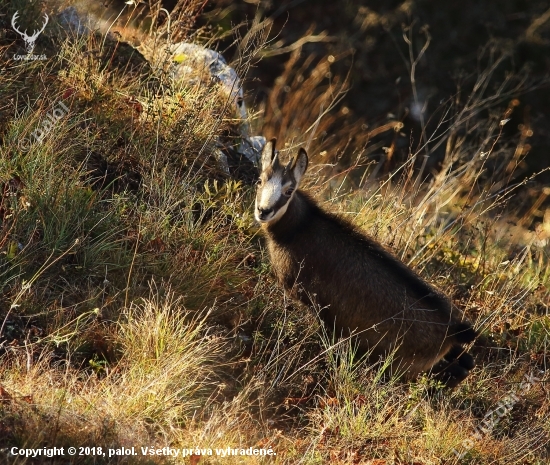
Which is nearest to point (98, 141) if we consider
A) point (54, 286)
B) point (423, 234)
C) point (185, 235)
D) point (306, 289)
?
point (185, 235)

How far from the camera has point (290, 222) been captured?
6.20 metres

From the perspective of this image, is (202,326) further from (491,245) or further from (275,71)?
(275,71)

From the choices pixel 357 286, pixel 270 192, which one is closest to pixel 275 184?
pixel 270 192

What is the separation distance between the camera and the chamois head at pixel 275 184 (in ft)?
19.6

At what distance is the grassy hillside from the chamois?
0.18 metres

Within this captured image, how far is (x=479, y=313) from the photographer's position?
6.75 metres

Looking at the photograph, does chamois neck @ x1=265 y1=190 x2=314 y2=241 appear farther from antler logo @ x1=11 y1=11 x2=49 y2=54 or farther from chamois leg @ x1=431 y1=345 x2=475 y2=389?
antler logo @ x1=11 y1=11 x2=49 y2=54

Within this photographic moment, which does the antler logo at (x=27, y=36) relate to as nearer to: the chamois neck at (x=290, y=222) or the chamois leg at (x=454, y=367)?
the chamois neck at (x=290, y=222)

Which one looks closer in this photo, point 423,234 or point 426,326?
point 426,326

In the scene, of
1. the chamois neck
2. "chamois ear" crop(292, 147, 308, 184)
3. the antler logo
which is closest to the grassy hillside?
the antler logo

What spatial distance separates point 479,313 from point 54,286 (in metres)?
3.18

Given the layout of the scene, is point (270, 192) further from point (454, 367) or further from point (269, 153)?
point (454, 367)

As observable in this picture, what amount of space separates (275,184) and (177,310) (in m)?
1.09

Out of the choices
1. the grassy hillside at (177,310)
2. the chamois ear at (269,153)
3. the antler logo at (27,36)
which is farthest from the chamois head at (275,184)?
the antler logo at (27,36)
